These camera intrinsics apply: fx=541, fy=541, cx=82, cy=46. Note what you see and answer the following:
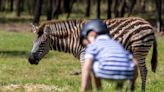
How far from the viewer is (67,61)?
62.1 ft

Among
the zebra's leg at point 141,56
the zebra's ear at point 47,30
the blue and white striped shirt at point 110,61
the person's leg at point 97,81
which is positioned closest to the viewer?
the blue and white striped shirt at point 110,61

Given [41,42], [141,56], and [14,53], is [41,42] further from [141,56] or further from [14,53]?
[14,53]

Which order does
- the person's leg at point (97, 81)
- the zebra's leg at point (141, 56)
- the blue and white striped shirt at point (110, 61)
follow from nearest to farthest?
the blue and white striped shirt at point (110, 61), the person's leg at point (97, 81), the zebra's leg at point (141, 56)

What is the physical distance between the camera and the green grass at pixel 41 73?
10.9 m

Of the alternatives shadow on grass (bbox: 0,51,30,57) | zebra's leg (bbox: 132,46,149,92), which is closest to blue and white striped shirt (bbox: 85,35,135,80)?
zebra's leg (bbox: 132,46,149,92)

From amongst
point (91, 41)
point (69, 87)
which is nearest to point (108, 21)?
→ point (69, 87)

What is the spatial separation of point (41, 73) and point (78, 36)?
4.73 meters

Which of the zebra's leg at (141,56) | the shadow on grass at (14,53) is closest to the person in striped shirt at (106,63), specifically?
the zebra's leg at (141,56)

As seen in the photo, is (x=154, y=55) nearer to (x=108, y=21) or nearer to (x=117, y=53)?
(x=108, y=21)

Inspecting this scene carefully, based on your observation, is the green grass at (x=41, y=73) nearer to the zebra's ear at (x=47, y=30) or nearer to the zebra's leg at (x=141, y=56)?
the zebra's leg at (x=141, y=56)

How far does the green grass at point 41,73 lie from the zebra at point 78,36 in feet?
2.39

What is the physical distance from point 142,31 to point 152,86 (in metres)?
1.32

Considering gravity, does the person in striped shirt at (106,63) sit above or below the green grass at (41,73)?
above

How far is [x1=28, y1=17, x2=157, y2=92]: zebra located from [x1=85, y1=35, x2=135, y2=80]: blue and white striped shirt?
15.7 feet
